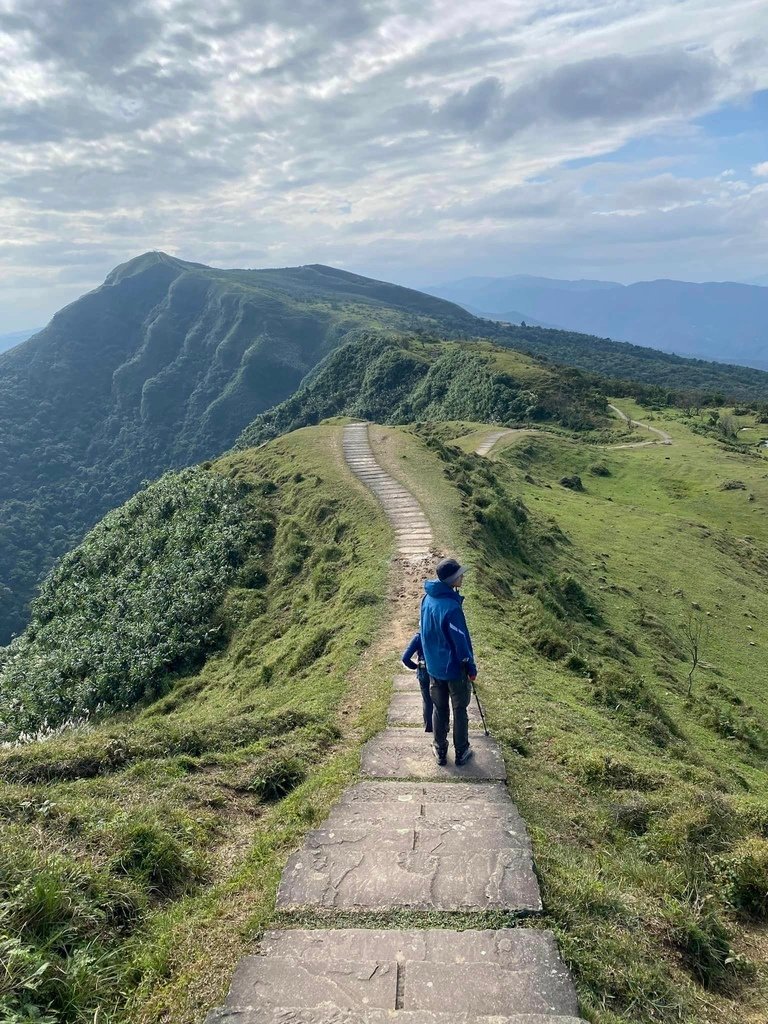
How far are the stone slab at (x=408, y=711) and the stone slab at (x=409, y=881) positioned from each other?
3.57 metres

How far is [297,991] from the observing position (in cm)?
420

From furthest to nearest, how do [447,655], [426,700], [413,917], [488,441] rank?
[488,441], [426,700], [447,655], [413,917]

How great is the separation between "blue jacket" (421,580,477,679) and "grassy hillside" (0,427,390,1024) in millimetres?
1733

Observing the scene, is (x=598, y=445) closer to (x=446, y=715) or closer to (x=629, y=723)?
(x=629, y=723)

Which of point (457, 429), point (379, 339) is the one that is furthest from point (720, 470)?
point (379, 339)

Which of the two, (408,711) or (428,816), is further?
(408,711)

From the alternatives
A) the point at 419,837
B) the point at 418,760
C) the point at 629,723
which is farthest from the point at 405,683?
the point at 419,837

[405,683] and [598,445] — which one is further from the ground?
[598,445]

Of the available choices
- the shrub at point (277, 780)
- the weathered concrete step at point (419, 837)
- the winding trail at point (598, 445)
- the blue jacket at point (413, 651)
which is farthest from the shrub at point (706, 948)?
the winding trail at point (598, 445)

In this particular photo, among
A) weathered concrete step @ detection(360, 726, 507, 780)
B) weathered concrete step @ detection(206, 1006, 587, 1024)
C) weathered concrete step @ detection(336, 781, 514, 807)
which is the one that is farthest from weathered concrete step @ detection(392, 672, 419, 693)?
weathered concrete step @ detection(206, 1006, 587, 1024)

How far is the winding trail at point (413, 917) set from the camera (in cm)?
410

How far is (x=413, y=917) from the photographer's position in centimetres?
496

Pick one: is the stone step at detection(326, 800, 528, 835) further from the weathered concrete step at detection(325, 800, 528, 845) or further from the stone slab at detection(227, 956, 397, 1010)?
the stone slab at detection(227, 956, 397, 1010)

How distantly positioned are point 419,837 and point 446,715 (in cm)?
185
